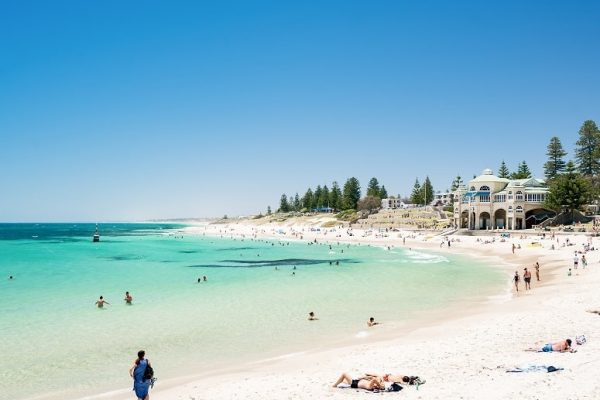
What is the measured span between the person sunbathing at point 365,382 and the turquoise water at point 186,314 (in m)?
4.67

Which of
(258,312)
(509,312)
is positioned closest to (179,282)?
(258,312)

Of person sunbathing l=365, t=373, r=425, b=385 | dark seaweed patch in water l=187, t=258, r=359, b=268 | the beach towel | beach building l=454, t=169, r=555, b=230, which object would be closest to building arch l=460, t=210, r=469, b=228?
beach building l=454, t=169, r=555, b=230

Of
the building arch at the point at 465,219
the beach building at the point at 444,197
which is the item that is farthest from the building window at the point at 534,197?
the beach building at the point at 444,197

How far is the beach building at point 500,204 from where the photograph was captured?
7750 centimetres

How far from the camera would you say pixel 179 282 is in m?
34.7

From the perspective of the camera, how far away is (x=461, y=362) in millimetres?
12648

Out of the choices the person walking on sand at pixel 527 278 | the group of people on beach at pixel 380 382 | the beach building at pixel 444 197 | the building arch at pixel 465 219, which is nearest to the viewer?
the group of people on beach at pixel 380 382

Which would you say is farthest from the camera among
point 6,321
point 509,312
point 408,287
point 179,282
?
point 179,282

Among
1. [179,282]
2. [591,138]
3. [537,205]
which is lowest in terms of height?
[179,282]

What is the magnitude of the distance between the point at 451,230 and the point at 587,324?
6424 cm

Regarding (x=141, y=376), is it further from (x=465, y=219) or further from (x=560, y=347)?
(x=465, y=219)

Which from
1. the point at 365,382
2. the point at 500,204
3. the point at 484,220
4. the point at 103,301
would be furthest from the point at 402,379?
the point at 484,220

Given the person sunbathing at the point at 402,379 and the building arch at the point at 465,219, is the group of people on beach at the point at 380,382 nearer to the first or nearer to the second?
the person sunbathing at the point at 402,379

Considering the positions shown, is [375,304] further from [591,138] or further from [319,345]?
[591,138]
